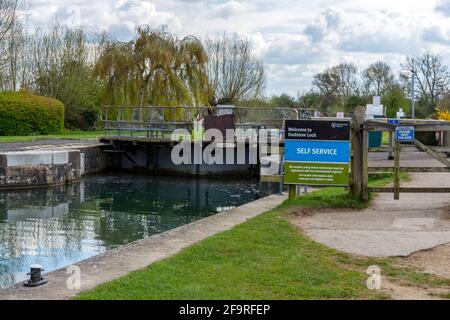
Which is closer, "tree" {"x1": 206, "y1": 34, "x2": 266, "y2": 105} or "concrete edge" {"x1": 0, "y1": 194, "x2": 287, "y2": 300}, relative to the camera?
"concrete edge" {"x1": 0, "y1": 194, "x2": 287, "y2": 300}

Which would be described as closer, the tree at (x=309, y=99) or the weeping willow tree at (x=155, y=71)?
the weeping willow tree at (x=155, y=71)

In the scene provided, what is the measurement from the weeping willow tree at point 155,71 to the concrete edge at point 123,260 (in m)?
25.7

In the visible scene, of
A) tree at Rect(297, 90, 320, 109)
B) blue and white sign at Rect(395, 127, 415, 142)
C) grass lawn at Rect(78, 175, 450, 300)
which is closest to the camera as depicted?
grass lawn at Rect(78, 175, 450, 300)

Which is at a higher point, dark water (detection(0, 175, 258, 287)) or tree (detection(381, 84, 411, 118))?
tree (detection(381, 84, 411, 118))

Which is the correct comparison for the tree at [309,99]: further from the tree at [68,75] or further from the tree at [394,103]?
the tree at [68,75]

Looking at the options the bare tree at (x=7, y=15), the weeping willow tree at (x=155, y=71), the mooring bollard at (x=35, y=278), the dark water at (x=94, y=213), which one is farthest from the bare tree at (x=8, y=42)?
the mooring bollard at (x=35, y=278)

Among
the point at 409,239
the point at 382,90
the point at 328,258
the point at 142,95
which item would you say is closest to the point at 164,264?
the point at 328,258

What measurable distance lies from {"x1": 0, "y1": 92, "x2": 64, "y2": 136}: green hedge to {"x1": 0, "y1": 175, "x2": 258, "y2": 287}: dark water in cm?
1055

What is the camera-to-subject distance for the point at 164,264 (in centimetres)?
700

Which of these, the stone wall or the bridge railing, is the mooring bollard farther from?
the bridge railing

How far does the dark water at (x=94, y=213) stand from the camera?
11.3 m

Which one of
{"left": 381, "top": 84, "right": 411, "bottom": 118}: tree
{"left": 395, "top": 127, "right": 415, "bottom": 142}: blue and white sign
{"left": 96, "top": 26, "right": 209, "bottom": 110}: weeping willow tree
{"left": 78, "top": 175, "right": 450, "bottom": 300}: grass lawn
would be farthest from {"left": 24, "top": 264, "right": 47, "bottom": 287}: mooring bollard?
{"left": 381, "top": 84, "right": 411, "bottom": 118}: tree

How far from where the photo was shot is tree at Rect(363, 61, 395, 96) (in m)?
52.4

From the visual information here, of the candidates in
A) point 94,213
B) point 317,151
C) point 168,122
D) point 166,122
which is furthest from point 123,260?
point 166,122
